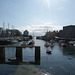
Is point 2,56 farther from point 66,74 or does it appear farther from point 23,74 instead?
point 66,74

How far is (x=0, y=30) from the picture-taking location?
152 m

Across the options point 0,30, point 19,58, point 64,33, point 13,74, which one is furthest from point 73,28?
point 13,74

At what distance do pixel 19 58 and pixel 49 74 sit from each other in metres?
13.3

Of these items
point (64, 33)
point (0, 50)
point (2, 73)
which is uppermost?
point (64, 33)

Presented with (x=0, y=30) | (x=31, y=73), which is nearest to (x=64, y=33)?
(x=0, y=30)

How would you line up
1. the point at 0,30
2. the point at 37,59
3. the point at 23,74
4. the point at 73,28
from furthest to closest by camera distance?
1. the point at 0,30
2. the point at 73,28
3. the point at 37,59
4. the point at 23,74

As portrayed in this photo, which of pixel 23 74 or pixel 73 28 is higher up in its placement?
pixel 73 28

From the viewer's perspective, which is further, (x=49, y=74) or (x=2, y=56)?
(x=2, y=56)

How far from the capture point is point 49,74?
59.4 ft

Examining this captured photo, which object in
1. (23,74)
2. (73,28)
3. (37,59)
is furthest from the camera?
(73,28)

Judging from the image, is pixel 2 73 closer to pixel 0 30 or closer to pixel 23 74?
pixel 23 74

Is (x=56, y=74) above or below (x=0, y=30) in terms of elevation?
below

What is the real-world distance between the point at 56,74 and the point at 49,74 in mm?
1414

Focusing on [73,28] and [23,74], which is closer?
[23,74]
